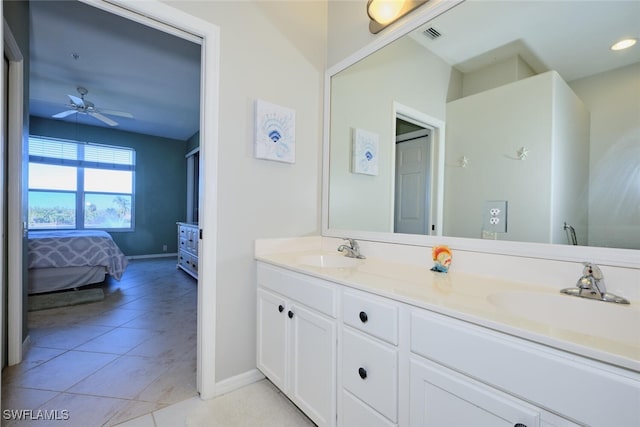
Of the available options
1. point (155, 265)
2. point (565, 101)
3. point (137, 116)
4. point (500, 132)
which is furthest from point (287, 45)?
point (155, 265)

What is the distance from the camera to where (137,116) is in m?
4.98

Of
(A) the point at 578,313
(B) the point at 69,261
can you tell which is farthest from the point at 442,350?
(B) the point at 69,261

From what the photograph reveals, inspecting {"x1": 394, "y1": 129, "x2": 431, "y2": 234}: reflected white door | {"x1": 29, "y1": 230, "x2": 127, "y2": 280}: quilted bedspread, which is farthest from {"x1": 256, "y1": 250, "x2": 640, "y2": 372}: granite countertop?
{"x1": 29, "y1": 230, "x2": 127, "y2": 280}: quilted bedspread

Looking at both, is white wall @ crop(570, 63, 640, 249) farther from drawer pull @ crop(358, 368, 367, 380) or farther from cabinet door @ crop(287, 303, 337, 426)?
cabinet door @ crop(287, 303, 337, 426)

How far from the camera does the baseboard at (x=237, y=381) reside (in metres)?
1.66

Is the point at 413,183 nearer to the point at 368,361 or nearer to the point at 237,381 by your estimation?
the point at 368,361

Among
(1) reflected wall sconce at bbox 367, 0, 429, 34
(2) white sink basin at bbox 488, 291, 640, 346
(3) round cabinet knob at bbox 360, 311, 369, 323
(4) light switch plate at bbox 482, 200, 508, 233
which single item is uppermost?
(1) reflected wall sconce at bbox 367, 0, 429, 34

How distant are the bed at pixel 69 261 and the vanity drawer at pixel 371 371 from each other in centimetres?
386

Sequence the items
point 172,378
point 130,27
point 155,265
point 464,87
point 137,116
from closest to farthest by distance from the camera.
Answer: point 464,87 → point 172,378 → point 130,27 → point 137,116 → point 155,265

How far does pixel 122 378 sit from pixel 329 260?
1513mm

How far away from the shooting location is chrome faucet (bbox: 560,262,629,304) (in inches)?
35.8

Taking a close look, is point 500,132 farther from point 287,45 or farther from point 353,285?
point 287,45

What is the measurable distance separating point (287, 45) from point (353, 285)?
1690mm

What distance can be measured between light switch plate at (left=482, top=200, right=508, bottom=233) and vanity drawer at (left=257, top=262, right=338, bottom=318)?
2.52 feet
